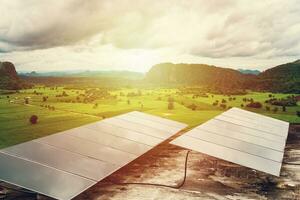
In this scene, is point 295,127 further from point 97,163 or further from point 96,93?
point 96,93

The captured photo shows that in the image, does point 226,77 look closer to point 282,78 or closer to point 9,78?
point 282,78

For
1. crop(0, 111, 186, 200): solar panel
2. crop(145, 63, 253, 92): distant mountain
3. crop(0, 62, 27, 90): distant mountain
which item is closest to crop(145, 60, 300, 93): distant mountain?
crop(145, 63, 253, 92): distant mountain

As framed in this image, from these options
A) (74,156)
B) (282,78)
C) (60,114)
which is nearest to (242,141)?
(74,156)

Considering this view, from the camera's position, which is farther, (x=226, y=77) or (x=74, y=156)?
(x=226, y=77)

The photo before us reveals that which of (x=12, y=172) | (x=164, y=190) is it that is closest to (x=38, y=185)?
(x=12, y=172)

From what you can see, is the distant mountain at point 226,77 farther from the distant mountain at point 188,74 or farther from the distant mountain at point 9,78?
the distant mountain at point 9,78

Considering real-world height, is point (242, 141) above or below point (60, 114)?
above

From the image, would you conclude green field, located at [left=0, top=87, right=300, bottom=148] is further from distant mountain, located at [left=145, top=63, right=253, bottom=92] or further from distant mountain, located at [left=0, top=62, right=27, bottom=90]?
distant mountain, located at [left=145, top=63, right=253, bottom=92]
